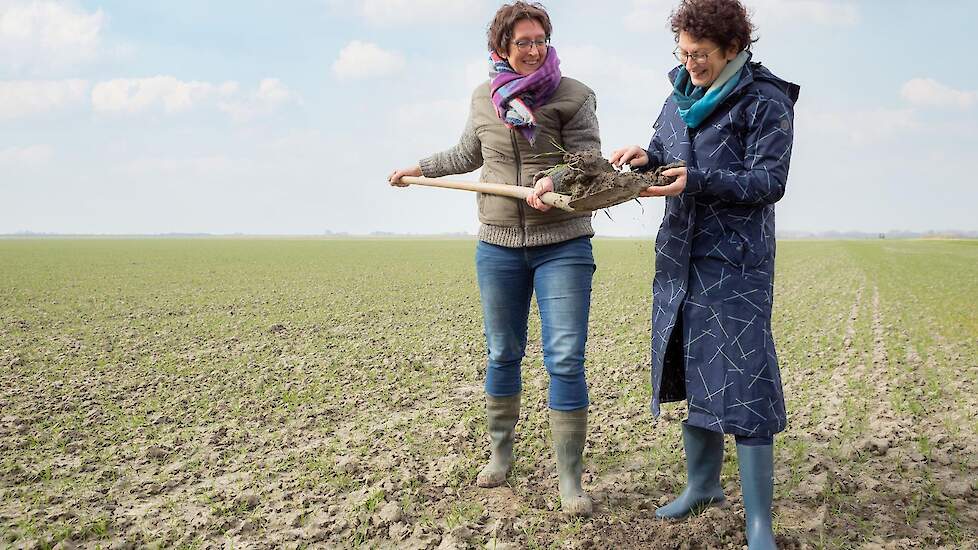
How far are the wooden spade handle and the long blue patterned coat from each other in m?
0.46

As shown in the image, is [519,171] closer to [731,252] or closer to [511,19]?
[511,19]

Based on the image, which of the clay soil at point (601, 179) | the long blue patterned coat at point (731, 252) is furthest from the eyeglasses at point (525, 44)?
the long blue patterned coat at point (731, 252)

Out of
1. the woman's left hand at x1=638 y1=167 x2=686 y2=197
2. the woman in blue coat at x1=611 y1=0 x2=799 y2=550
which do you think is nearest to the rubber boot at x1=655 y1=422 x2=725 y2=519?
the woman in blue coat at x1=611 y1=0 x2=799 y2=550

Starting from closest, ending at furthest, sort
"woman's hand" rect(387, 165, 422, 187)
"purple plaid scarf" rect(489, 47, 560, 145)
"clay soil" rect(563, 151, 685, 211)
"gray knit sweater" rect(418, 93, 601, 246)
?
"clay soil" rect(563, 151, 685, 211) < "purple plaid scarf" rect(489, 47, 560, 145) < "gray knit sweater" rect(418, 93, 601, 246) < "woman's hand" rect(387, 165, 422, 187)

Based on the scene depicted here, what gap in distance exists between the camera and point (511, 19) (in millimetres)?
3166

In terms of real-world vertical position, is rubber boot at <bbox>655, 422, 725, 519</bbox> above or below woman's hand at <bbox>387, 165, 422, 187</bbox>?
below

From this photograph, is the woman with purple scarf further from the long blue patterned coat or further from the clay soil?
the long blue patterned coat

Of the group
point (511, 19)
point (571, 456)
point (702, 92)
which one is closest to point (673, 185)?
point (702, 92)

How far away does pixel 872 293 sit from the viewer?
15672 mm

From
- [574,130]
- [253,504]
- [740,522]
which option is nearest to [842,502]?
→ [740,522]

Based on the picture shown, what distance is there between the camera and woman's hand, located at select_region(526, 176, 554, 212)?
307 centimetres

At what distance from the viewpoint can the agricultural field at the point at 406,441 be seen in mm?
3457

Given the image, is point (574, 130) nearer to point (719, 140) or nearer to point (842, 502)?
point (719, 140)

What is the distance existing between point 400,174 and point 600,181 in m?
1.51
